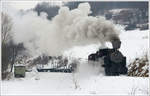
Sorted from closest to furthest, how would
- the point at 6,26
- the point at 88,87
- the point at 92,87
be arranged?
the point at 92,87 < the point at 88,87 < the point at 6,26

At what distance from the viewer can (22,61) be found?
2684 centimetres

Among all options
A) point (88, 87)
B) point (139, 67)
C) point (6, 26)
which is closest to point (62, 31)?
point (6, 26)

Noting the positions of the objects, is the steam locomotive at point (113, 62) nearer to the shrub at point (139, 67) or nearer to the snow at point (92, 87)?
the snow at point (92, 87)

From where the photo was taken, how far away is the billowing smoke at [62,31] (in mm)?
21297

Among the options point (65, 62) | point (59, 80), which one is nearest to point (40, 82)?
point (59, 80)

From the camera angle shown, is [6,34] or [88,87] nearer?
[88,87]

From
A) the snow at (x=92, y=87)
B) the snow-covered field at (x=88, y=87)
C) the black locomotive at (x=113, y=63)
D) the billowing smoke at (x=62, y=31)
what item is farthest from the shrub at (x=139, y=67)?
the snow at (x=92, y=87)

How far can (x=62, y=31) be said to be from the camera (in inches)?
947

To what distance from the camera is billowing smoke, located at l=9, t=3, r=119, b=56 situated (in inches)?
838

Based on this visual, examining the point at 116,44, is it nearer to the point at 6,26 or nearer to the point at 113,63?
the point at 113,63

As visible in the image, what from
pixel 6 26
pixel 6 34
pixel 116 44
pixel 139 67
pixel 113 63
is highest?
pixel 6 26

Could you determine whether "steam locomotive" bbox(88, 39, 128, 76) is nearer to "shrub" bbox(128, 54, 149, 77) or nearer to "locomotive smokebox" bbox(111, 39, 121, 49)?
"locomotive smokebox" bbox(111, 39, 121, 49)

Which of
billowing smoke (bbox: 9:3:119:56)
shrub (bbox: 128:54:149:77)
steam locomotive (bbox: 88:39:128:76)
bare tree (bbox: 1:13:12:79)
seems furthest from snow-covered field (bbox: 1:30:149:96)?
bare tree (bbox: 1:13:12:79)

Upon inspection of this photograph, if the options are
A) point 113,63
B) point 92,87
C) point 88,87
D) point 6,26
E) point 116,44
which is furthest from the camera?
point 6,26
